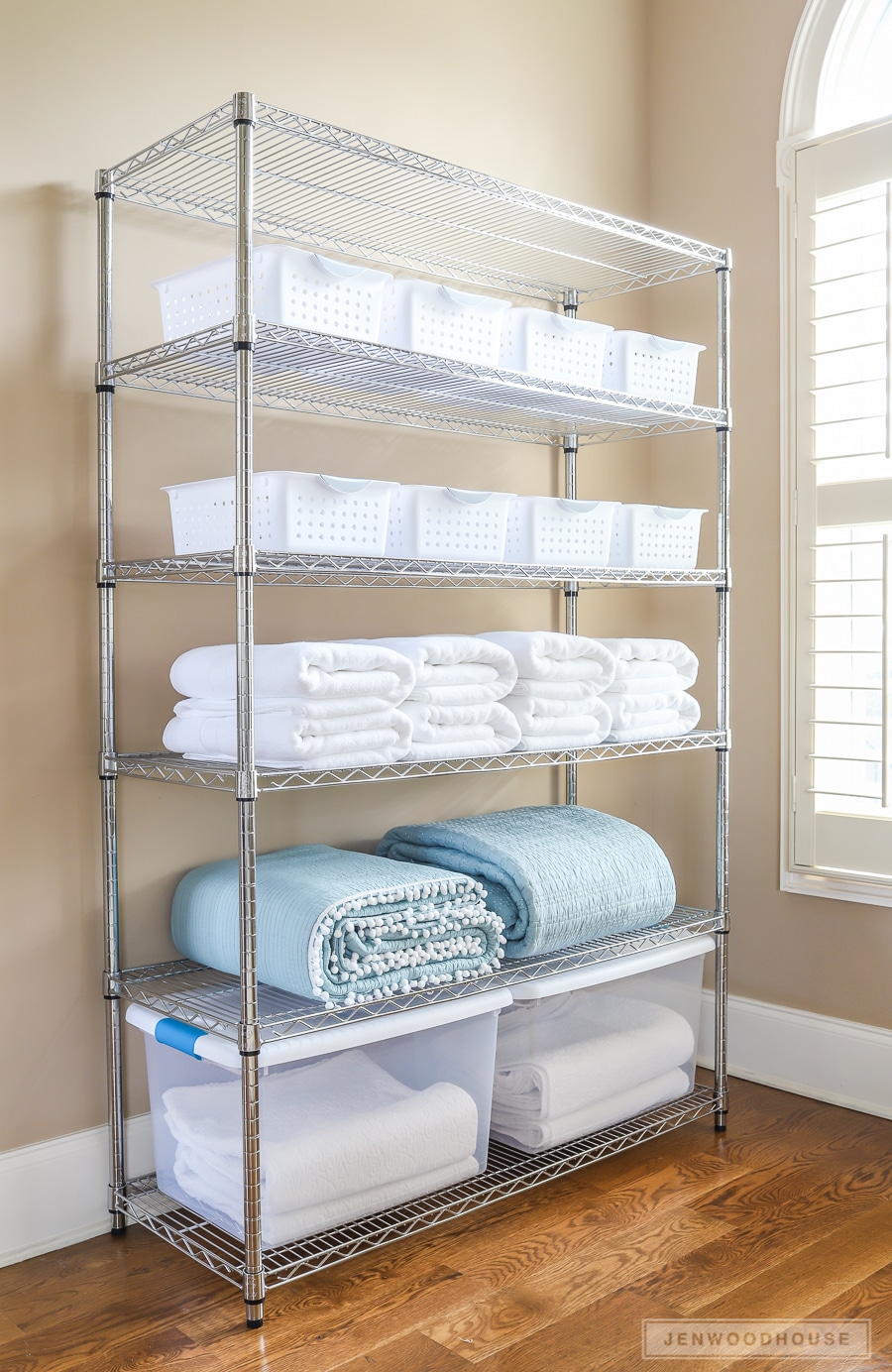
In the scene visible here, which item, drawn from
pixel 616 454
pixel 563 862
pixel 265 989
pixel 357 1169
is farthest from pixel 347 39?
pixel 357 1169

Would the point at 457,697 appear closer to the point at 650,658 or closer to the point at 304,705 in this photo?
the point at 304,705

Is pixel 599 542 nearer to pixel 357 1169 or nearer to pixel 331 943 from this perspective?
pixel 331 943

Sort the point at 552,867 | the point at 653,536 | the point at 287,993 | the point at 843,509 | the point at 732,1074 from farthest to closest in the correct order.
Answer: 1. the point at 732,1074
2. the point at 843,509
3. the point at 653,536
4. the point at 552,867
5. the point at 287,993

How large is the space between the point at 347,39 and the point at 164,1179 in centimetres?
214

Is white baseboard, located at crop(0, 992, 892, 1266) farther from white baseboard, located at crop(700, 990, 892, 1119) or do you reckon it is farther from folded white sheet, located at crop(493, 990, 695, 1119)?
folded white sheet, located at crop(493, 990, 695, 1119)

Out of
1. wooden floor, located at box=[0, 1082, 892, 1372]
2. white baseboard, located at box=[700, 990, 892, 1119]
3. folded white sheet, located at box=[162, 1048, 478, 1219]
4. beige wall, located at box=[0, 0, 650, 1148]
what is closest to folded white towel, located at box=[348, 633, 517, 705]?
beige wall, located at box=[0, 0, 650, 1148]

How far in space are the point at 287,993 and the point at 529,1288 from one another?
595 mm

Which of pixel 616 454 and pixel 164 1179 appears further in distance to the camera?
pixel 616 454

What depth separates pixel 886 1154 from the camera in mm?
2373

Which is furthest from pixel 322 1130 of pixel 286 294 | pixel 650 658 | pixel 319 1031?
pixel 286 294

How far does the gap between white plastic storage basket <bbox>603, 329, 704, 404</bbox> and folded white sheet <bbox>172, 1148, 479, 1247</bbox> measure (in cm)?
149

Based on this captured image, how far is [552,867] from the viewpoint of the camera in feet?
7.29

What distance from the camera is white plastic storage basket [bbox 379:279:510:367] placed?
2031 millimetres

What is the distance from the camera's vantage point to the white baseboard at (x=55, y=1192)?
1.98 meters
